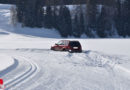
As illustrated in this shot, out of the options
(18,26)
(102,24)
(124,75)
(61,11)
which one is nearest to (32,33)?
(18,26)

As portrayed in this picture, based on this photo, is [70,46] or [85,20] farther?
[85,20]

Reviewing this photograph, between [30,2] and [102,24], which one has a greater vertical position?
[30,2]

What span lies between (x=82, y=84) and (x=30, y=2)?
83143mm

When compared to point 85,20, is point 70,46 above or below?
below

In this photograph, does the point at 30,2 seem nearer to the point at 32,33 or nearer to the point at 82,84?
the point at 32,33

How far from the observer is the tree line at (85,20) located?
286ft

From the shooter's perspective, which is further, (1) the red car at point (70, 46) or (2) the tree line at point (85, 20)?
(2) the tree line at point (85, 20)

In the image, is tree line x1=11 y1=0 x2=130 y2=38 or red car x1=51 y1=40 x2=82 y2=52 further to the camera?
tree line x1=11 y1=0 x2=130 y2=38

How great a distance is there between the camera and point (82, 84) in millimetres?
13062

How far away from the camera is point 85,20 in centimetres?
9094

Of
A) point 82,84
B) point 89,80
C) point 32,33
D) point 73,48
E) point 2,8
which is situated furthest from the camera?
point 2,8

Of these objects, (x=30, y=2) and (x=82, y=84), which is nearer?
(x=82, y=84)

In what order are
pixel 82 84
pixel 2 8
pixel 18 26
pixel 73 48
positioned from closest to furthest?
1. pixel 82 84
2. pixel 73 48
3. pixel 18 26
4. pixel 2 8

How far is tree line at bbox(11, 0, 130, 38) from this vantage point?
87.1 metres
